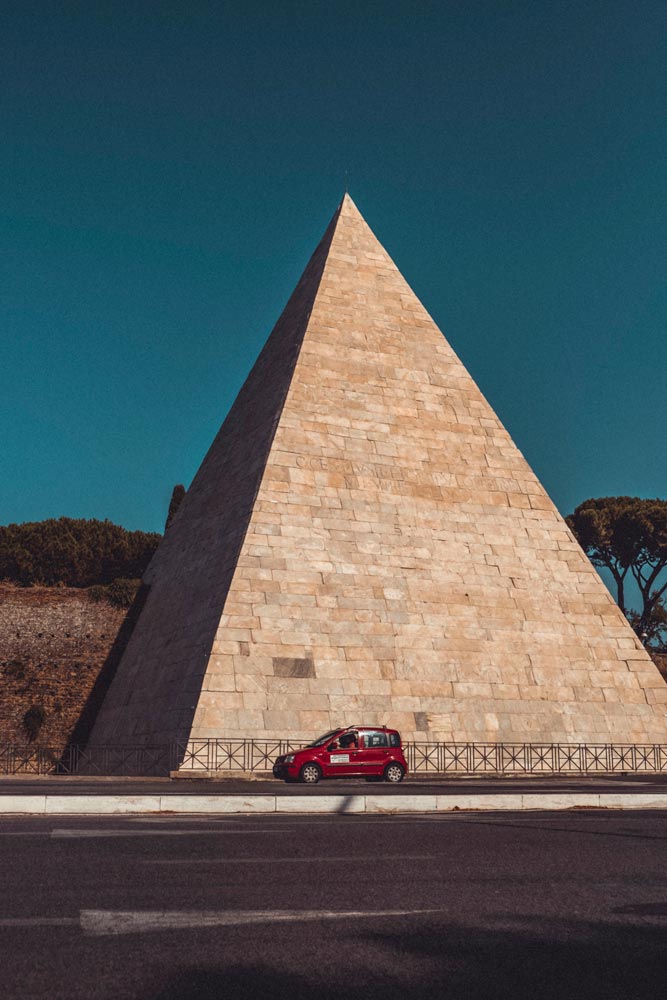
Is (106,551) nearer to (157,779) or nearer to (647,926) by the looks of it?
(157,779)

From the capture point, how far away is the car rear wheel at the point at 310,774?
722 inches

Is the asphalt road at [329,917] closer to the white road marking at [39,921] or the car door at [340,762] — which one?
the white road marking at [39,921]

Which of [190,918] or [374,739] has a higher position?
[374,739]

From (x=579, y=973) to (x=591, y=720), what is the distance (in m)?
20.2

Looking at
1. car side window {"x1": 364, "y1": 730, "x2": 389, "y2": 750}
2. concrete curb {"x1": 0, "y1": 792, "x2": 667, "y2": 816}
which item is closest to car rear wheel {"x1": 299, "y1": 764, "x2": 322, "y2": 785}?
car side window {"x1": 364, "y1": 730, "x2": 389, "y2": 750}

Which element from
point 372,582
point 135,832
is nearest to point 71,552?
point 372,582

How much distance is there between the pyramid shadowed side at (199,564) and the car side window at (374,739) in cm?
365

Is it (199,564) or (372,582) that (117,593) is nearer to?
(199,564)

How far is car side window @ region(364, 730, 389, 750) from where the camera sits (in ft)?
63.0

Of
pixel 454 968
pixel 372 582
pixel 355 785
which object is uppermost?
pixel 372 582

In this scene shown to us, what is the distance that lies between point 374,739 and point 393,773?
2.78ft

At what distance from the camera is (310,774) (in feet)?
60.7

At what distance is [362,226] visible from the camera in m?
32.2

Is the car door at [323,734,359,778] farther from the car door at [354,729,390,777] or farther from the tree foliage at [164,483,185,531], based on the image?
the tree foliage at [164,483,185,531]
